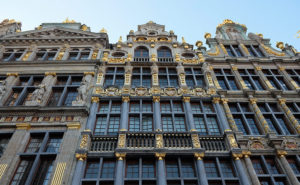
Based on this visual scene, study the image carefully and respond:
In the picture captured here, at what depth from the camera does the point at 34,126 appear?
14.3 metres

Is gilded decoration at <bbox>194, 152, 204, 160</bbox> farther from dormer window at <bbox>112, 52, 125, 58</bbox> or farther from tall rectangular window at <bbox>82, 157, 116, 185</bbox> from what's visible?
dormer window at <bbox>112, 52, 125, 58</bbox>

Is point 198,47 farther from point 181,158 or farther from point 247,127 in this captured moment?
point 181,158

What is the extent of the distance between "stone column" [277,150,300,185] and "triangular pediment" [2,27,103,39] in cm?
1763

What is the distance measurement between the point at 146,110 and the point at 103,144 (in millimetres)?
3962

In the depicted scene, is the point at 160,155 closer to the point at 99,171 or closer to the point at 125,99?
the point at 99,171

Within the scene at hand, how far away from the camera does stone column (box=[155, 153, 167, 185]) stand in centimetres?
1168

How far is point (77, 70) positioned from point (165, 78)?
713cm

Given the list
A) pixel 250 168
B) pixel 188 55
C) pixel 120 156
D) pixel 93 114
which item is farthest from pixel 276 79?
pixel 93 114

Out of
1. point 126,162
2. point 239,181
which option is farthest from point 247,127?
point 126,162

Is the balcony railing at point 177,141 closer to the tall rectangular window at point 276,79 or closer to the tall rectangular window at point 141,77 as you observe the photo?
the tall rectangular window at point 141,77

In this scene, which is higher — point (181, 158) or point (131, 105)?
point (131, 105)

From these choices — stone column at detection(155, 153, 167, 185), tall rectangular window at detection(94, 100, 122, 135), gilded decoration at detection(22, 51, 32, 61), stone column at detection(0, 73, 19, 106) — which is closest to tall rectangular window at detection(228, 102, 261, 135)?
stone column at detection(155, 153, 167, 185)

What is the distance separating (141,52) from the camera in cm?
2177

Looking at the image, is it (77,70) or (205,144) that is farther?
(77,70)
